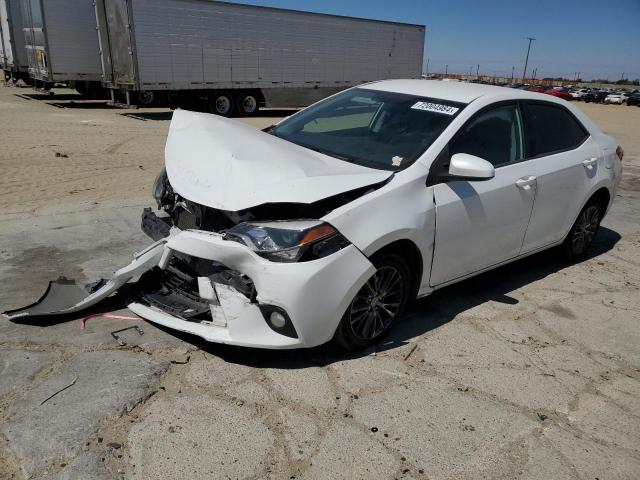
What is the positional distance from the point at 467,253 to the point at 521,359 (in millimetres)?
832

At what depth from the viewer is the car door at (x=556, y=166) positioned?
4527 mm

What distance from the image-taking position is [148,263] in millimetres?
3488

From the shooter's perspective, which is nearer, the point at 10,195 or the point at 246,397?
the point at 246,397

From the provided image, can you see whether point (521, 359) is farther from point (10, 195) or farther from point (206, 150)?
point (10, 195)

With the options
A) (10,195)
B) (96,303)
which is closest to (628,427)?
(96,303)

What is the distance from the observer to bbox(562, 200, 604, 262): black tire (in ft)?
17.4

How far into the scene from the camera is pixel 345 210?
3184 mm

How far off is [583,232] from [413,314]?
93.6 inches

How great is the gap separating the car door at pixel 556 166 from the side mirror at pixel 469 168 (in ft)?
3.53

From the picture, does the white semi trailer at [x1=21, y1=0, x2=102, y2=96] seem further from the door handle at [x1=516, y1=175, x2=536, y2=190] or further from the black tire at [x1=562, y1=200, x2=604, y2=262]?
the door handle at [x1=516, y1=175, x2=536, y2=190]

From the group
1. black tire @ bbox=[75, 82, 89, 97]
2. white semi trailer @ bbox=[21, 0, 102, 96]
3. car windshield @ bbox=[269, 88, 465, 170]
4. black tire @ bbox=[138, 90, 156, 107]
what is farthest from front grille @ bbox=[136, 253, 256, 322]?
black tire @ bbox=[75, 82, 89, 97]

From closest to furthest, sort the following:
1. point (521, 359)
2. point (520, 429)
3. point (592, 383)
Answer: point (520, 429) < point (592, 383) < point (521, 359)

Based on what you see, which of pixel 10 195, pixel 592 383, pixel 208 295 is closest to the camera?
pixel 208 295

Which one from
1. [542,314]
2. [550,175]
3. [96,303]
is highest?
[550,175]
